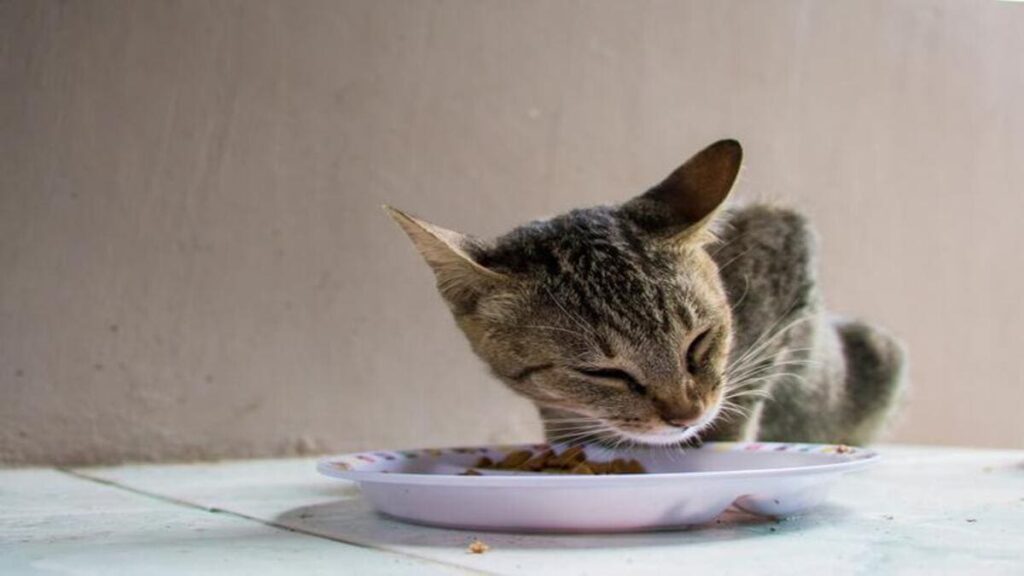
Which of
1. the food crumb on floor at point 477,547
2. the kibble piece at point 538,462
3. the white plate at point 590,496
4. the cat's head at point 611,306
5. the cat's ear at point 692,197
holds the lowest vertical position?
the food crumb on floor at point 477,547

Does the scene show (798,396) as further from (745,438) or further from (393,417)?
(393,417)

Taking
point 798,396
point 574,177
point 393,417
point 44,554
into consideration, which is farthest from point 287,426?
point 44,554

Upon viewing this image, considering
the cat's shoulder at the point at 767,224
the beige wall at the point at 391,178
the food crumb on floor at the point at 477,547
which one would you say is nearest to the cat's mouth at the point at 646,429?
the food crumb on floor at the point at 477,547

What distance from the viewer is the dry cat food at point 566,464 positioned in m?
1.83

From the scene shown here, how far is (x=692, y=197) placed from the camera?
1995mm

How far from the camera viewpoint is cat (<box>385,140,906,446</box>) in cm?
179

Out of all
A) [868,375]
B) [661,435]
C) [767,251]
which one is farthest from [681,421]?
[868,375]

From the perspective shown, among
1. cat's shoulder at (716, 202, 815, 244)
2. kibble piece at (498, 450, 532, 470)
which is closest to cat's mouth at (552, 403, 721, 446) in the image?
kibble piece at (498, 450, 532, 470)

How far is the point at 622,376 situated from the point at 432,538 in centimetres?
46

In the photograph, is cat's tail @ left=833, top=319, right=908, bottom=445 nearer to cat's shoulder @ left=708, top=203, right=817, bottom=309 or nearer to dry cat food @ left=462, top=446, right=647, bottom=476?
cat's shoulder @ left=708, top=203, right=817, bottom=309

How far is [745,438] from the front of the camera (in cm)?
229

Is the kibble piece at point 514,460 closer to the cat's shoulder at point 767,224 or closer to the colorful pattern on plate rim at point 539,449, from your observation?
the colorful pattern on plate rim at point 539,449

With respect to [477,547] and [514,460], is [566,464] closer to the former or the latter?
[514,460]

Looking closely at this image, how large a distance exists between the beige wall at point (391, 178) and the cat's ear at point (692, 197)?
42.8 inches
